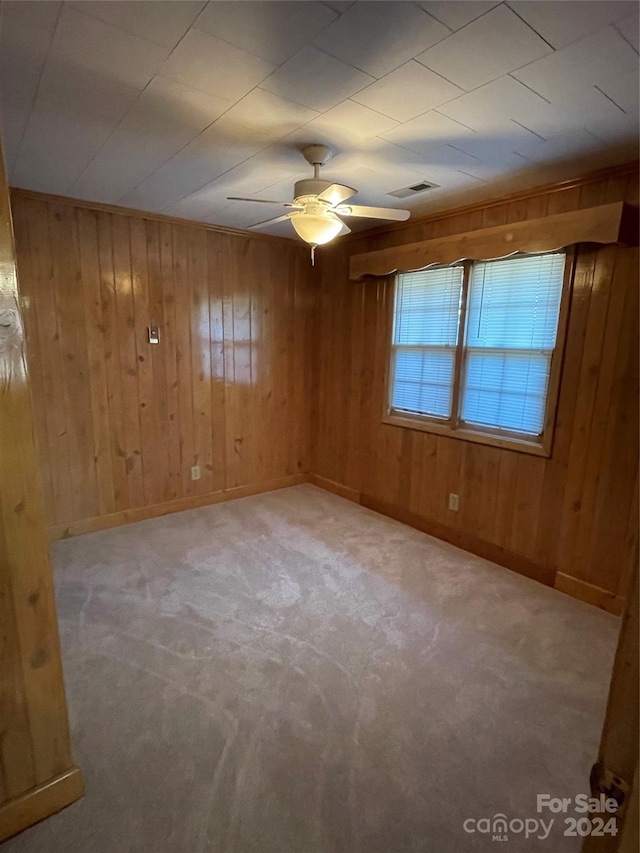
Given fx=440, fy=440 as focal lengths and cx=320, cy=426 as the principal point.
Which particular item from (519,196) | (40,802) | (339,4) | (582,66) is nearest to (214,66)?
(339,4)

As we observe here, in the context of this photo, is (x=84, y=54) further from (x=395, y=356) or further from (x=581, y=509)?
(x=581, y=509)

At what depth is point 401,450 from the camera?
366 cm

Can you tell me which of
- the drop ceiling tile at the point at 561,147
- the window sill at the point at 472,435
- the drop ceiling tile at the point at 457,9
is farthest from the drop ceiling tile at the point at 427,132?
the window sill at the point at 472,435

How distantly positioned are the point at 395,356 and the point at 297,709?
8.69 ft

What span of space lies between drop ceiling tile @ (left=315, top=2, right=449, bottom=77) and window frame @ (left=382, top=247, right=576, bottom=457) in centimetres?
163

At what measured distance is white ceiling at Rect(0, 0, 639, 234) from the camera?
4.17ft

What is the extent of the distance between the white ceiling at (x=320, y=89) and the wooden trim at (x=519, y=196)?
0.31 feet

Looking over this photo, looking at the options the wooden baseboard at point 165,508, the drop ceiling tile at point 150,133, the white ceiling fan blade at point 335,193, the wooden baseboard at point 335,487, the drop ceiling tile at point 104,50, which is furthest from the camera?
the wooden baseboard at point 335,487

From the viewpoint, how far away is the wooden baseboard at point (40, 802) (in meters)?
1.35

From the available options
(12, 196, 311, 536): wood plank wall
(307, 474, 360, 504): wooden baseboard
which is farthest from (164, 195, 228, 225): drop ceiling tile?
(307, 474, 360, 504): wooden baseboard

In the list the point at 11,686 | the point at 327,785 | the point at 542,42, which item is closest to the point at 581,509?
the point at 327,785

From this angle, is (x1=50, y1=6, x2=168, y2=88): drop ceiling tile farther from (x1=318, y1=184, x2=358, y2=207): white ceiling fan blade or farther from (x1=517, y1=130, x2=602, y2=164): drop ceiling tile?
(x1=517, y1=130, x2=602, y2=164): drop ceiling tile

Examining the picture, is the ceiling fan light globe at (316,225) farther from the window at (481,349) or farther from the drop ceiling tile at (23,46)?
the window at (481,349)

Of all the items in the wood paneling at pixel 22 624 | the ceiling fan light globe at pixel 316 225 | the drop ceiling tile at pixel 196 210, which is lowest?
the wood paneling at pixel 22 624
